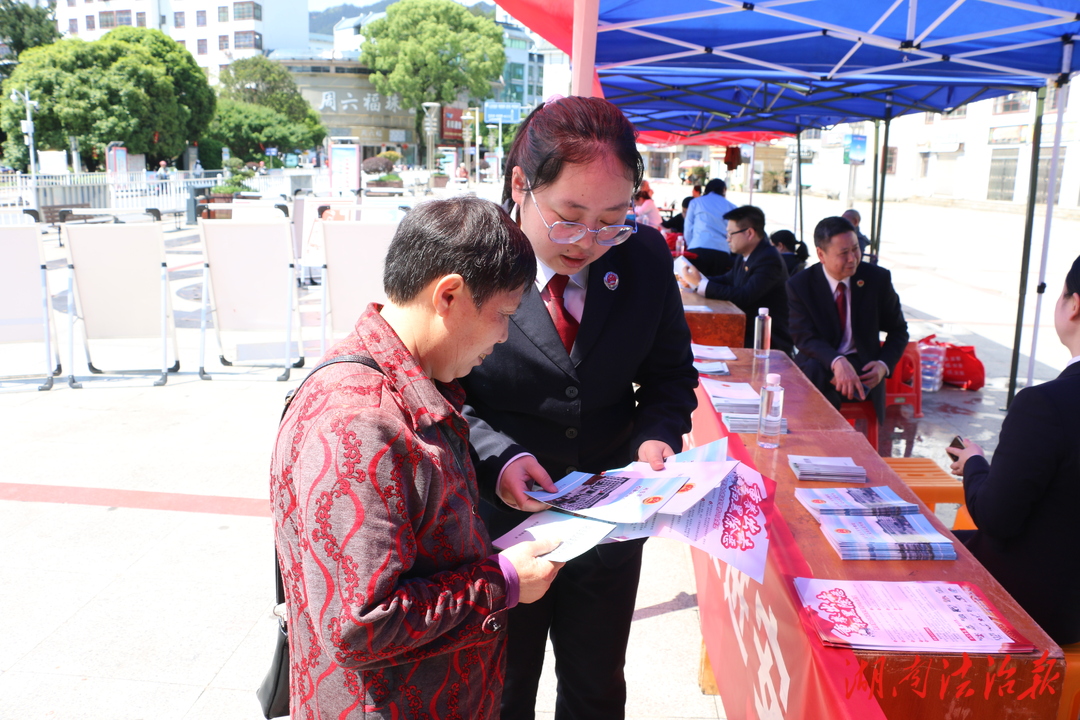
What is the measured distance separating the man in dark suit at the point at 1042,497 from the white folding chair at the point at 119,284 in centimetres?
611

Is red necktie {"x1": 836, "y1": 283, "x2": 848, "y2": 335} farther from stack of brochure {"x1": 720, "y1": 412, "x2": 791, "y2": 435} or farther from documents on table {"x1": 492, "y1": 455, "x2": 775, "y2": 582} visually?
documents on table {"x1": 492, "y1": 455, "x2": 775, "y2": 582}

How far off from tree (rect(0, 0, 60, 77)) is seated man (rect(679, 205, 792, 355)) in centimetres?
4631

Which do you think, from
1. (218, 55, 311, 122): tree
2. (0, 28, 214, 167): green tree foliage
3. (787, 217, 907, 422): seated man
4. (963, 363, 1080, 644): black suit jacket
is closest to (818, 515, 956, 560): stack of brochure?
(963, 363, 1080, 644): black suit jacket

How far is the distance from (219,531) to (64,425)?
2.29 meters

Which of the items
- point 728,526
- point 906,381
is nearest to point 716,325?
point 906,381

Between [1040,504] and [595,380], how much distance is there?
1.21 m

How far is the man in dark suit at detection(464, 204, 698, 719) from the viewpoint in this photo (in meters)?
1.74

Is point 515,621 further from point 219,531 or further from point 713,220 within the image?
point 713,220

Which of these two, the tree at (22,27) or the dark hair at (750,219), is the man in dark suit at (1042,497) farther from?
the tree at (22,27)

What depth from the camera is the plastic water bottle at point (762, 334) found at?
13.3ft

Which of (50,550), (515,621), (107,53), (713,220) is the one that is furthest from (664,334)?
(107,53)

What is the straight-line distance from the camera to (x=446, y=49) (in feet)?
237

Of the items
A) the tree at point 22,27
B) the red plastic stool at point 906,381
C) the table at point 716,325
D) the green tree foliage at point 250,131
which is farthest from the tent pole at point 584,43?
the tree at point 22,27

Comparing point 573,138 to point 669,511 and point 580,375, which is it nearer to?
point 580,375
